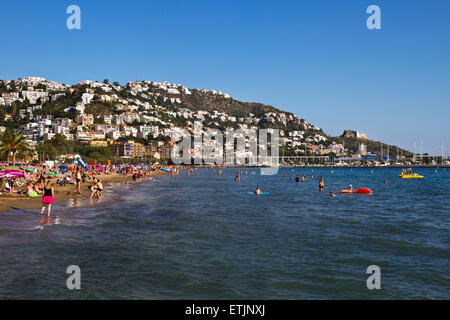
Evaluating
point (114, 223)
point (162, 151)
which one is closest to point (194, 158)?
point (162, 151)

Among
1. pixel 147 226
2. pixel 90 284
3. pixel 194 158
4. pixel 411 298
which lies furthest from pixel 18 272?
pixel 194 158

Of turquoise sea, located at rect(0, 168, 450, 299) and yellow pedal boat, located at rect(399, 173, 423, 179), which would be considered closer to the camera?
turquoise sea, located at rect(0, 168, 450, 299)

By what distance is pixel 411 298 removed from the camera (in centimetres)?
894

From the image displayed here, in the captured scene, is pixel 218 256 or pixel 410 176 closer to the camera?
pixel 218 256

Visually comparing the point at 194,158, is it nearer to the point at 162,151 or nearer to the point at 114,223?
the point at 162,151

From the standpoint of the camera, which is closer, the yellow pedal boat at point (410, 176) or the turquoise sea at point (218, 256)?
the turquoise sea at point (218, 256)

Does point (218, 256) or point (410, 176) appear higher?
point (218, 256)

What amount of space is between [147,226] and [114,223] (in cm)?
179
